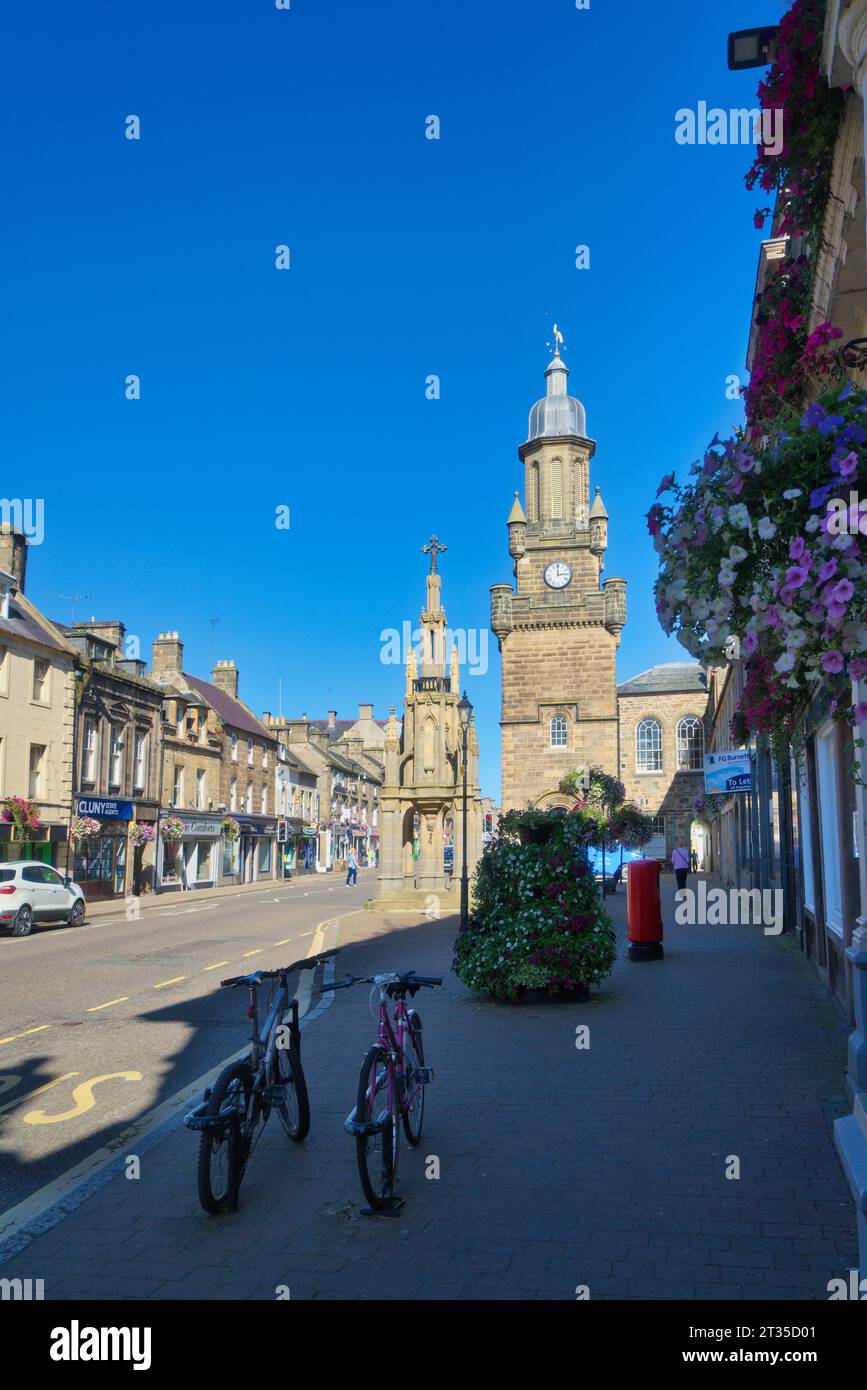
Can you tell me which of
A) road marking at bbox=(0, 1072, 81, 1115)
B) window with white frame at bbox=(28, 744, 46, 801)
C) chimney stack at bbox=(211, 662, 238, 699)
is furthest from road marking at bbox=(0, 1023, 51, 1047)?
chimney stack at bbox=(211, 662, 238, 699)

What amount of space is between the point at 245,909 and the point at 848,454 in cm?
2673

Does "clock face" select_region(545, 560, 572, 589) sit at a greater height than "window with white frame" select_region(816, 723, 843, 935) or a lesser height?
greater

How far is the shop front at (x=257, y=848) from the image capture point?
49.8 m

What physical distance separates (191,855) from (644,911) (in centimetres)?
3171

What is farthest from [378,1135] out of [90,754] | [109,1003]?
[90,754]

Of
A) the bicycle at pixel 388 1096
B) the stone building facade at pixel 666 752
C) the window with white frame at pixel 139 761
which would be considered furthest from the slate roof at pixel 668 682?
the bicycle at pixel 388 1096

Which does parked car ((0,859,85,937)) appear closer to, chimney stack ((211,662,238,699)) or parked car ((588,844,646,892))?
parked car ((588,844,646,892))

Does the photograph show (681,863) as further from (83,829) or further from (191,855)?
(191,855)

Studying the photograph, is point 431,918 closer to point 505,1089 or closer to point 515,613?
point 505,1089

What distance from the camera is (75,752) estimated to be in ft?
108

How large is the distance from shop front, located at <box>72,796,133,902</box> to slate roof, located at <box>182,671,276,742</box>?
9.56 m

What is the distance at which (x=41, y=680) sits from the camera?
103ft

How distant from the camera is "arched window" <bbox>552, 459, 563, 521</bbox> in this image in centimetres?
4872
